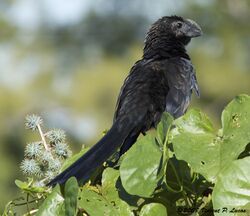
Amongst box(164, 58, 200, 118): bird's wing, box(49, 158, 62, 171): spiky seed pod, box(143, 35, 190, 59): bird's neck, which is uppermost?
box(143, 35, 190, 59): bird's neck

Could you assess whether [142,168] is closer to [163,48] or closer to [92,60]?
[163,48]

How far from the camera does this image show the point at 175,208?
2.16 metres

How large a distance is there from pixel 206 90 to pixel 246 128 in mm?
17453

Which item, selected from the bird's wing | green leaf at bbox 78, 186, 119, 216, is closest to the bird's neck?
the bird's wing

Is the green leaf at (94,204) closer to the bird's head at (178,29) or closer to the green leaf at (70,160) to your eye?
the green leaf at (70,160)

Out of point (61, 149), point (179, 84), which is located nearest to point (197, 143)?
point (61, 149)

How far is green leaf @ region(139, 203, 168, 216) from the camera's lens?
2066mm

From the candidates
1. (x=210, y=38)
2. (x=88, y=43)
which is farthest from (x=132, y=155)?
(x=88, y=43)

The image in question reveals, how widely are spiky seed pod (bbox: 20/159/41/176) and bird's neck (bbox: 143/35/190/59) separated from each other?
208 centimetres

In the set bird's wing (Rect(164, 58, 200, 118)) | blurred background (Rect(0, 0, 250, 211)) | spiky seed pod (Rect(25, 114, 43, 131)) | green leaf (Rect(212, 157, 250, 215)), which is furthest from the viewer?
blurred background (Rect(0, 0, 250, 211))

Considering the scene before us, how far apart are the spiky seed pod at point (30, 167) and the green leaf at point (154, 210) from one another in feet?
2.12

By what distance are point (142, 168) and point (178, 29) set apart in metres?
3.02

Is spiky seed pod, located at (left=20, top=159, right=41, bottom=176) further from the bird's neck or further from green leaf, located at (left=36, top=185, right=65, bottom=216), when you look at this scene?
the bird's neck

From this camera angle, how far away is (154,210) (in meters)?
2.07
